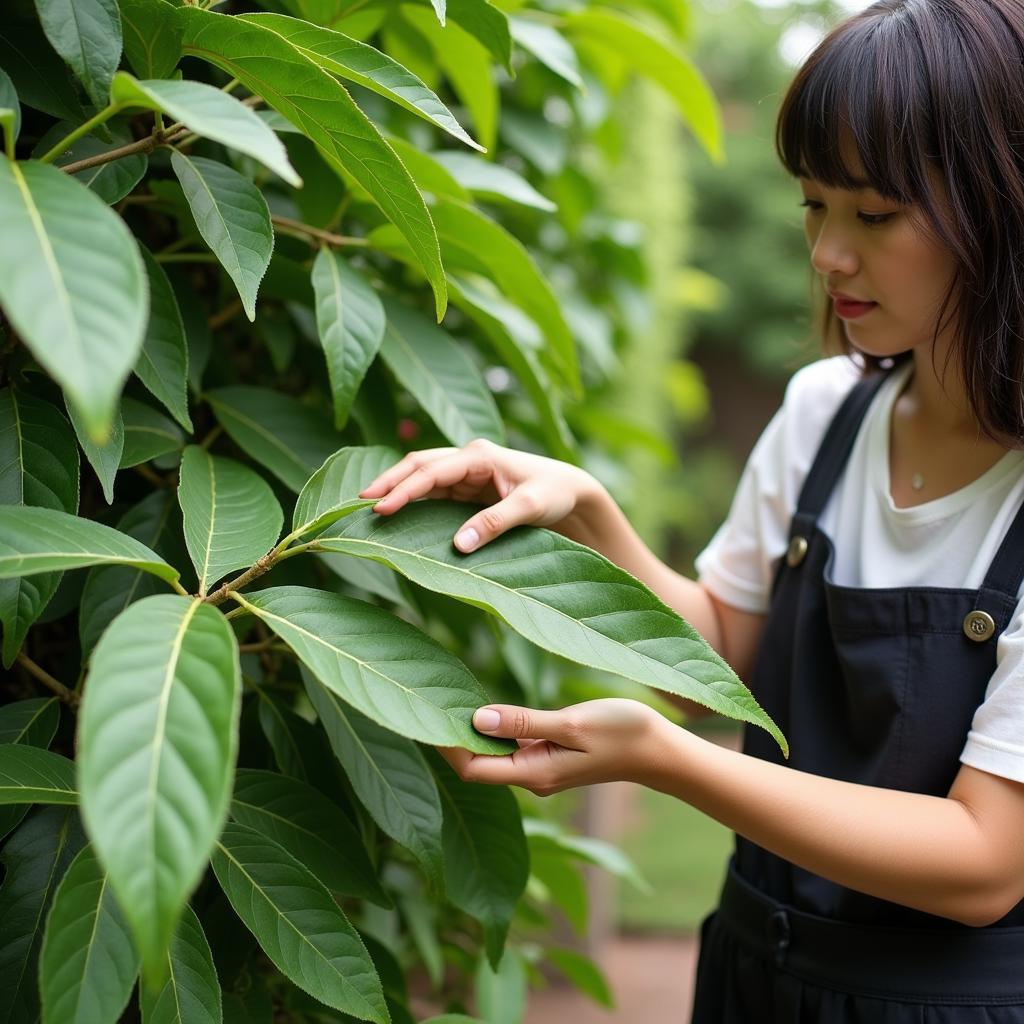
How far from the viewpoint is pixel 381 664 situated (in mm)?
631

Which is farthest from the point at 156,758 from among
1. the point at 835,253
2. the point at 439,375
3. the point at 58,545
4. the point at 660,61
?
the point at 660,61

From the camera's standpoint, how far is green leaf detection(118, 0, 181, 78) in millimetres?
642

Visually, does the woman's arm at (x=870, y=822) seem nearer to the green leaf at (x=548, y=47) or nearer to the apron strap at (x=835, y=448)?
the apron strap at (x=835, y=448)

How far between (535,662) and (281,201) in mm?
617

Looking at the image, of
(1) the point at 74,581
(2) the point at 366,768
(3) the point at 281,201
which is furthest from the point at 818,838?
(3) the point at 281,201

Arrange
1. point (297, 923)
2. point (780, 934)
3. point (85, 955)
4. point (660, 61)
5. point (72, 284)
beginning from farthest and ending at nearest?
point (660, 61), point (780, 934), point (297, 923), point (85, 955), point (72, 284)

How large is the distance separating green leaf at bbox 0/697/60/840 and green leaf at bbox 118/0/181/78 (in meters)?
0.40

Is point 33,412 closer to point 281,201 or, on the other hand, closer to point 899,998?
point 281,201

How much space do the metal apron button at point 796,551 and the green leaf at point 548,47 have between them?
463mm

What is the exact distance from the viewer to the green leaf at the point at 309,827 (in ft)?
2.49

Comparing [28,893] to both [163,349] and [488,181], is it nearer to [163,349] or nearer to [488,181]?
[163,349]

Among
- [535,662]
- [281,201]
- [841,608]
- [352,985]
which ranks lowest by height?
[535,662]

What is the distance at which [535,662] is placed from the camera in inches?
52.9

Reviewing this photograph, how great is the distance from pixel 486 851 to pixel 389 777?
0.13m
